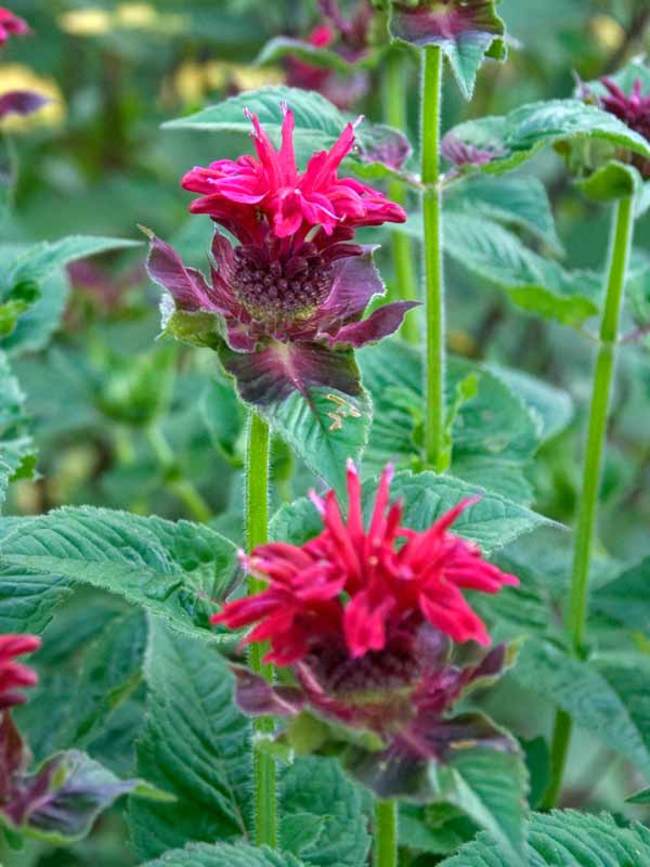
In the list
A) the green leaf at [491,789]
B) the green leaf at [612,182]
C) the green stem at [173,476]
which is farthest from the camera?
the green stem at [173,476]

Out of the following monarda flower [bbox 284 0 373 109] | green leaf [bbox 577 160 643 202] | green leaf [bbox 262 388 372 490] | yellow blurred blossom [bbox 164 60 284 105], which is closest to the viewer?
green leaf [bbox 262 388 372 490]

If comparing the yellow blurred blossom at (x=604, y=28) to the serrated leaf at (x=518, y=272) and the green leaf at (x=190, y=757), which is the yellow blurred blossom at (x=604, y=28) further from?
the green leaf at (x=190, y=757)

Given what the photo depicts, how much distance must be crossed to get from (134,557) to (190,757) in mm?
153

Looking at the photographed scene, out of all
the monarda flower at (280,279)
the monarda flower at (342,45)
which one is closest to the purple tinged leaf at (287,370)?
the monarda flower at (280,279)

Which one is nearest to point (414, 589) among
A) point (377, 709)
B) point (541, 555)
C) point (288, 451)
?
point (377, 709)

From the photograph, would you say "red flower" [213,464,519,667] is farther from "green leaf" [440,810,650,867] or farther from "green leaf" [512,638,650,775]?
"green leaf" [512,638,650,775]

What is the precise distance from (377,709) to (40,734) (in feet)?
1.32

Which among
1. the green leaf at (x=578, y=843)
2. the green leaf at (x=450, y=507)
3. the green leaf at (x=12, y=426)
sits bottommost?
the green leaf at (x=578, y=843)

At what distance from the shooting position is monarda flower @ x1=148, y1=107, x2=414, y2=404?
0.60 metres

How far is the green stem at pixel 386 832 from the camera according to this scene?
57cm

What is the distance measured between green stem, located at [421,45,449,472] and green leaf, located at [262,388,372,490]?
20 centimetres

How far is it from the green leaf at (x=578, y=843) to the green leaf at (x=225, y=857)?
9 cm

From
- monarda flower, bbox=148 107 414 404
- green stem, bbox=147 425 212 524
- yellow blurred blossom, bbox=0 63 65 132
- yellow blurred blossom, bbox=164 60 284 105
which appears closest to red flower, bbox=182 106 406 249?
monarda flower, bbox=148 107 414 404

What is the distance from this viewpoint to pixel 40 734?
87 cm
